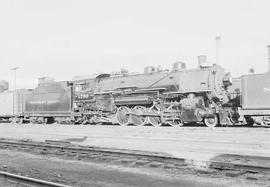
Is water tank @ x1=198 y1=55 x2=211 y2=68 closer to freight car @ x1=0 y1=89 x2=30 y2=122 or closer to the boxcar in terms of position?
the boxcar

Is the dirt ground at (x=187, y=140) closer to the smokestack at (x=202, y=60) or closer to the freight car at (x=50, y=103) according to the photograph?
the smokestack at (x=202, y=60)

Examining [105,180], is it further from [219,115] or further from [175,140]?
[219,115]

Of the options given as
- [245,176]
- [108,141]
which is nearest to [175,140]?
[108,141]

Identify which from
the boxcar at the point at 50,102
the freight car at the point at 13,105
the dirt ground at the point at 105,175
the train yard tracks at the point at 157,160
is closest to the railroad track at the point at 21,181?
the dirt ground at the point at 105,175

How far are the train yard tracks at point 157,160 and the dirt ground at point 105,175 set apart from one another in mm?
448

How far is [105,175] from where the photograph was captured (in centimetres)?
934

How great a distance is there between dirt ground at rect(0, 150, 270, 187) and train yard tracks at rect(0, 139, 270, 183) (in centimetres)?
45

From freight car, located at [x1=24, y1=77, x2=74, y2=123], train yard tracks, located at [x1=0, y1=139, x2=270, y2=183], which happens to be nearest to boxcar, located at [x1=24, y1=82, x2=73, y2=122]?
freight car, located at [x1=24, y1=77, x2=74, y2=123]

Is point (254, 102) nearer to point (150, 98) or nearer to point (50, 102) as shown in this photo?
point (150, 98)

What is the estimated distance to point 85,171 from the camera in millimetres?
9977

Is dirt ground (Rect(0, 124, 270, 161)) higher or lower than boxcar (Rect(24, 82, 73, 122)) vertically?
lower

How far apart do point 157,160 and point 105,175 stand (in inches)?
77.1

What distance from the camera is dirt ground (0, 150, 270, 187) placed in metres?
8.18

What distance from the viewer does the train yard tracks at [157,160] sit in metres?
8.94
